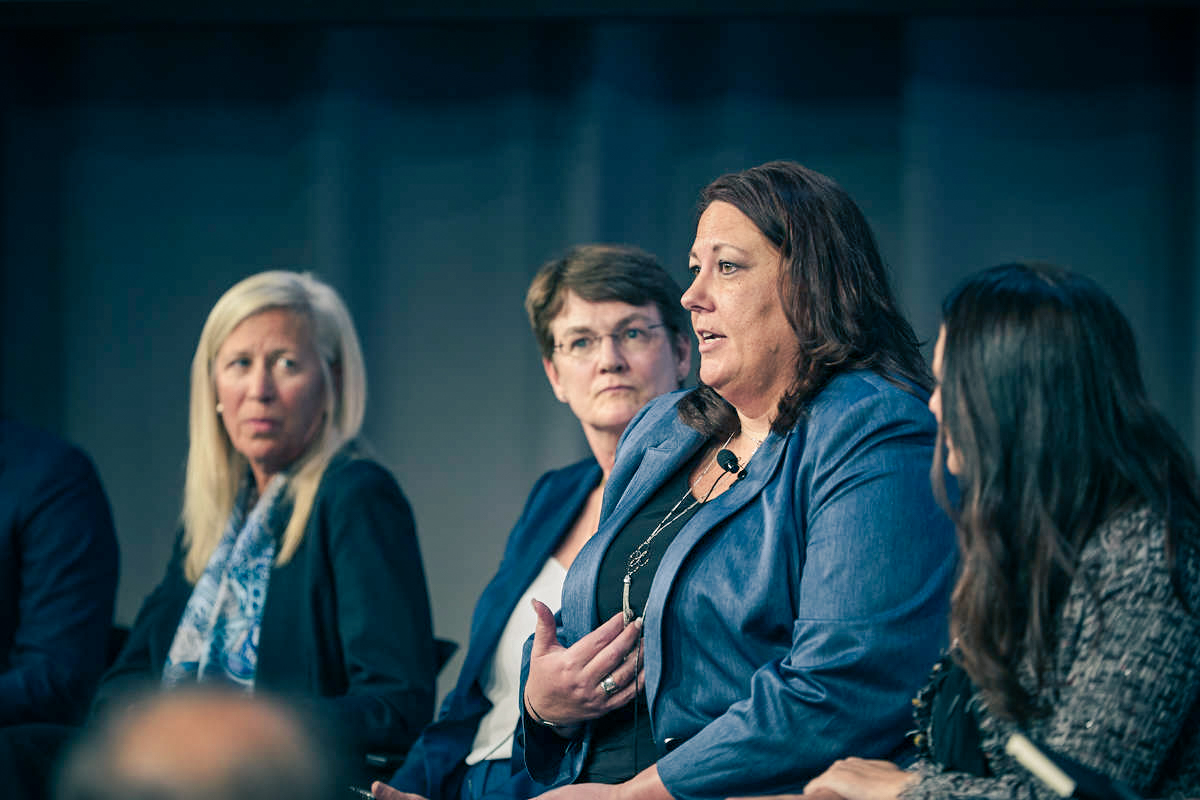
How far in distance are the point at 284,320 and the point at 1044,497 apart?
1.92 meters

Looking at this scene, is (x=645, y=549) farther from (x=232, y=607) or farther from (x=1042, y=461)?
(x=232, y=607)

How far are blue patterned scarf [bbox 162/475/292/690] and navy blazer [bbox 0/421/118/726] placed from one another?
0.20 metres

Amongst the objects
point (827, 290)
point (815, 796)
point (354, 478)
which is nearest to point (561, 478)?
point (354, 478)

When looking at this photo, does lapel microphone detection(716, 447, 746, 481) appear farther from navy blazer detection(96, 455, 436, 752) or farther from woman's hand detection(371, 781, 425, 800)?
navy blazer detection(96, 455, 436, 752)

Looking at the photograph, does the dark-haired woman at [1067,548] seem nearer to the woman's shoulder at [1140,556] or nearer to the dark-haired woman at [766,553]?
the woman's shoulder at [1140,556]

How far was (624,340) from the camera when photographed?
2611 millimetres

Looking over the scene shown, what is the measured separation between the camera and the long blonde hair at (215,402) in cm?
281

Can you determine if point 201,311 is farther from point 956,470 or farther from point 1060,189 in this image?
point 956,470

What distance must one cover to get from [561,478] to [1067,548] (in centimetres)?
144

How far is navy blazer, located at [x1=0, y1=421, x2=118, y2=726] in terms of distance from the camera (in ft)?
8.89

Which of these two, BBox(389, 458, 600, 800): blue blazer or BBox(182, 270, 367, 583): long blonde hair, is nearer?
BBox(389, 458, 600, 800): blue blazer

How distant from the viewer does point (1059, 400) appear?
4.45ft

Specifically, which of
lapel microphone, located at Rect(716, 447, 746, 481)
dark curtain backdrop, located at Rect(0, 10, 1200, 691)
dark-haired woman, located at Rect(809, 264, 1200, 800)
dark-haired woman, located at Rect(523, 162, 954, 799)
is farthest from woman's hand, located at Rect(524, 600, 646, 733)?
dark curtain backdrop, located at Rect(0, 10, 1200, 691)

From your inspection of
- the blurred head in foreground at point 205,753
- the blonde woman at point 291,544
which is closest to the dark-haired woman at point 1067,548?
the blurred head in foreground at point 205,753
